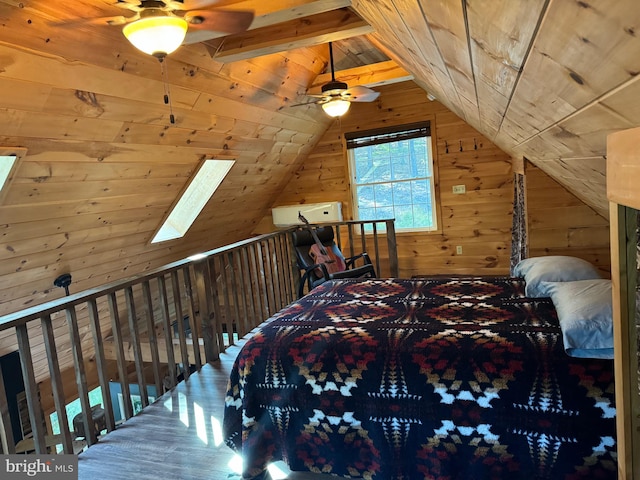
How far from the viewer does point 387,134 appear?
6.05m

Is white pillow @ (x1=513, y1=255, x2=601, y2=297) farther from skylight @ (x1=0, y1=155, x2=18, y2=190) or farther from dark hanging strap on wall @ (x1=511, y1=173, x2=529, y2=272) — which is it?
skylight @ (x1=0, y1=155, x2=18, y2=190)

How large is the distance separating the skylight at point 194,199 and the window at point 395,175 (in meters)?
2.10

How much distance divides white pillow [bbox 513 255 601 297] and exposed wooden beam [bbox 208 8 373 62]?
76.6 inches

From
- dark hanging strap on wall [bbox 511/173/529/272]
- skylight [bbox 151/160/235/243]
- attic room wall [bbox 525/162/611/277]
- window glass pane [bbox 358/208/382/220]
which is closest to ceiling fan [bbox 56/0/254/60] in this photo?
attic room wall [bbox 525/162/611/277]

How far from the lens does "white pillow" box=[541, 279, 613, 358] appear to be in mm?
1645

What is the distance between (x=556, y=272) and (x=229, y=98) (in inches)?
110

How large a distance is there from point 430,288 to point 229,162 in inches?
109

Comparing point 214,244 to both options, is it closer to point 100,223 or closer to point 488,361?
point 100,223

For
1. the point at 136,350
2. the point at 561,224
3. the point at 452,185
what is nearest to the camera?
the point at 136,350

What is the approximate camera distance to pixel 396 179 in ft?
20.3

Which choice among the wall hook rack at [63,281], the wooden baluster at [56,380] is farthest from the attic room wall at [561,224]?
the wall hook rack at [63,281]

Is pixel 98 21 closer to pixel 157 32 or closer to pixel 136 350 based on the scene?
pixel 157 32

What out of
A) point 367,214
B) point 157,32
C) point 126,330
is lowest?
point 126,330

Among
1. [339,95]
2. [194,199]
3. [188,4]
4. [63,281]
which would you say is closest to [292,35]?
[339,95]
